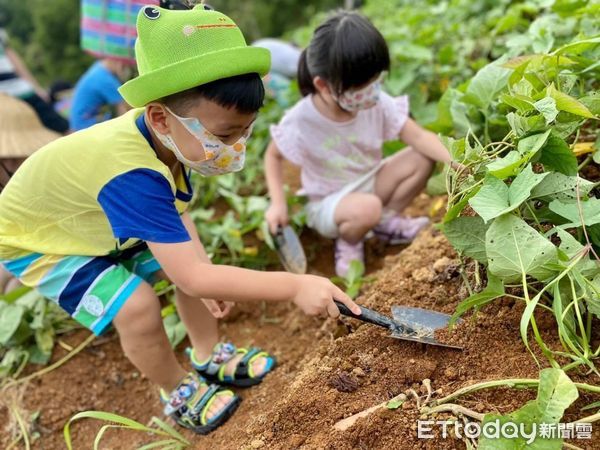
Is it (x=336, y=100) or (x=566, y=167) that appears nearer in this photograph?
(x=566, y=167)

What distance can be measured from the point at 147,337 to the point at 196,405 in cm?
25

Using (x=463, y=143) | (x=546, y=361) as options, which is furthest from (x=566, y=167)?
(x=546, y=361)

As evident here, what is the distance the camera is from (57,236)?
152 cm

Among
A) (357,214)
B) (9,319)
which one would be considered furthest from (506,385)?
(9,319)

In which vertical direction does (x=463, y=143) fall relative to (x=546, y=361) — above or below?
above

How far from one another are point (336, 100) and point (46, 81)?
62.7 feet

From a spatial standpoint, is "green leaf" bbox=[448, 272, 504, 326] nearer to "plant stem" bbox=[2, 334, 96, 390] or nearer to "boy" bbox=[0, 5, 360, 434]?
"boy" bbox=[0, 5, 360, 434]

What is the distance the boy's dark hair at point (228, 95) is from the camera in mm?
1221

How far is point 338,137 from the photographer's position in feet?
7.20

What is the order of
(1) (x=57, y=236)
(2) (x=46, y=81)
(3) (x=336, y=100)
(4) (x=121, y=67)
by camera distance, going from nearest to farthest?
(1) (x=57, y=236)
(3) (x=336, y=100)
(4) (x=121, y=67)
(2) (x=46, y=81)

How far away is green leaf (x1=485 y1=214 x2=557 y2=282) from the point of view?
110 centimetres

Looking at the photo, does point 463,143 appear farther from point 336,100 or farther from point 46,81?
point 46,81

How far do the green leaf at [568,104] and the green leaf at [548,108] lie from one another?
0.9 inches

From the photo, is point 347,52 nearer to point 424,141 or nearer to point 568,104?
point 424,141
